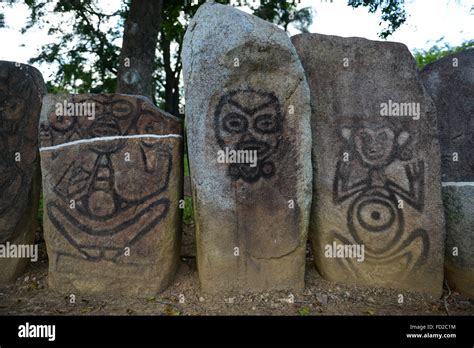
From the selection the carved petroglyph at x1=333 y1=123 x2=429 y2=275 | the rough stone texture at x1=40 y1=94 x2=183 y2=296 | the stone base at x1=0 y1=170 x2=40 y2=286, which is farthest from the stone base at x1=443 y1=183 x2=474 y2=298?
the stone base at x1=0 y1=170 x2=40 y2=286

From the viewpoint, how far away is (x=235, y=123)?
293cm

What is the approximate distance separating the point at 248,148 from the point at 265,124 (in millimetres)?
208

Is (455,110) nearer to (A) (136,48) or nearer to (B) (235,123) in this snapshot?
(B) (235,123)

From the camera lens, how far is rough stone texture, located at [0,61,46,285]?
320 centimetres

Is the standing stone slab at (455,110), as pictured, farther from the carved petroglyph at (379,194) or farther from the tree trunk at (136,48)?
the tree trunk at (136,48)

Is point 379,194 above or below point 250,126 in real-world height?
below

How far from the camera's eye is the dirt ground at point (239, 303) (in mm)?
2773

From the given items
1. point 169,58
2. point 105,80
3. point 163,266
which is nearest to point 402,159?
point 163,266

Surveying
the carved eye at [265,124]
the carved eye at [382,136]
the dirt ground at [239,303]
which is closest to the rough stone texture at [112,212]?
the dirt ground at [239,303]

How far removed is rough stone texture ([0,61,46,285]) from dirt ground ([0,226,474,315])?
37 cm

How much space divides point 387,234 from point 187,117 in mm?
1662

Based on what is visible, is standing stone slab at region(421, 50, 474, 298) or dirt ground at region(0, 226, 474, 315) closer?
dirt ground at region(0, 226, 474, 315)

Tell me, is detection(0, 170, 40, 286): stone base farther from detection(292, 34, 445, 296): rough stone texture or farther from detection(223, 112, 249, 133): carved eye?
detection(292, 34, 445, 296): rough stone texture

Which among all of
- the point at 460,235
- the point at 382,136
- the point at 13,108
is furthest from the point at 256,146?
the point at 13,108
